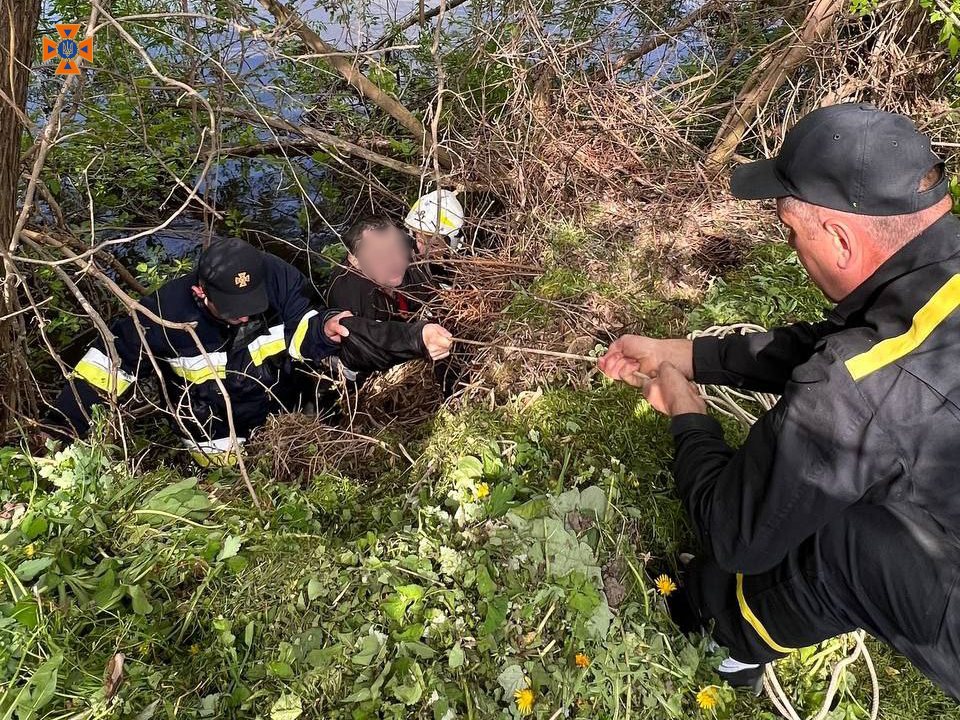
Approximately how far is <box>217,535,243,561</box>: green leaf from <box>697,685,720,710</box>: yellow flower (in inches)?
59.3

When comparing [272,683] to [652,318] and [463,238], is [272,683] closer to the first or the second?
[652,318]

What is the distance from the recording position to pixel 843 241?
1.40 metres

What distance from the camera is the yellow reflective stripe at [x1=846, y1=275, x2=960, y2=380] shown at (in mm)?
1240

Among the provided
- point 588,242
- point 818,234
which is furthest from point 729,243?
point 818,234

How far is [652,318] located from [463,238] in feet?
5.38

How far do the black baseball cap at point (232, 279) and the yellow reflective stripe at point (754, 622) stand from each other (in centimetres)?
252

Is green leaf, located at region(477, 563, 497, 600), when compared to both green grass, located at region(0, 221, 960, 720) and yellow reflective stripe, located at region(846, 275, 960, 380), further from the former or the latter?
yellow reflective stripe, located at region(846, 275, 960, 380)

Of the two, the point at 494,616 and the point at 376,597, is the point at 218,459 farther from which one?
the point at 494,616

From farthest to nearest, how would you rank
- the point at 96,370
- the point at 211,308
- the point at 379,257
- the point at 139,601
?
the point at 379,257 < the point at 211,308 < the point at 96,370 < the point at 139,601

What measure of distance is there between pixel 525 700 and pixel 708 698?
582 millimetres

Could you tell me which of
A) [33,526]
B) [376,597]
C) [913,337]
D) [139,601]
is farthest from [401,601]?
[913,337]

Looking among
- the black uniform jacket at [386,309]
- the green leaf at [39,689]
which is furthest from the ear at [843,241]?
the green leaf at [39,689]

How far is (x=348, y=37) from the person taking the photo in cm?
Result: 395

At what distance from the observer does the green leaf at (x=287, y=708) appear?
4.90 ft
